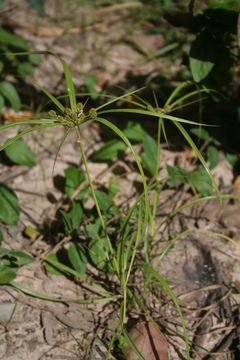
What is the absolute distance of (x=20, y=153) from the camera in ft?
6.20

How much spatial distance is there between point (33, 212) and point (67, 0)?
1800mm

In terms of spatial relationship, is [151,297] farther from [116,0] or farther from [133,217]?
[116,0]

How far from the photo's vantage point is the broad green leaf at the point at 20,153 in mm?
1878

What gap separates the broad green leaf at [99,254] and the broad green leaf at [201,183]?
45cm

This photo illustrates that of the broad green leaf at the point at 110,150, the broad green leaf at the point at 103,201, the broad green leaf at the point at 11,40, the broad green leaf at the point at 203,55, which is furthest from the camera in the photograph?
the broad green leaf at the point at 11,40

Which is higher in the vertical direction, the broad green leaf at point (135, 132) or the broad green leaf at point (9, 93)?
the broad green leaf at point (9, 93)

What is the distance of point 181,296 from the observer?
1.53m

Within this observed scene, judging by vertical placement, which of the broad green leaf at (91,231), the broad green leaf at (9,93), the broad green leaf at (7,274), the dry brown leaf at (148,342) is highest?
the broad green leaf at (9,93)

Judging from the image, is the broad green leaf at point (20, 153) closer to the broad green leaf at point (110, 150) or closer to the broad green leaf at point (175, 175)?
the broad green leaf at point (110, 150)

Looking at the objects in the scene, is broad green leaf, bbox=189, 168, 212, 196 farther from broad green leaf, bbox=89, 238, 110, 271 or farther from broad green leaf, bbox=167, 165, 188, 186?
broad green leaf, bbox=89, 238, 110, 271

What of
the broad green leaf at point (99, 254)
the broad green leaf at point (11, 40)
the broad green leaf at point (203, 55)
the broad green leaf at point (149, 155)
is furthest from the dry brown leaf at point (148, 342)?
the broad green leaf at point (11, 40)

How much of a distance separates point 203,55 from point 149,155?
A: 0.44 m

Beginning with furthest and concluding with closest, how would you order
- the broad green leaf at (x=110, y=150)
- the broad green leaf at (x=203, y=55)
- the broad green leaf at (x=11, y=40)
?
1. the broad green leaf at (x=11, y=40)
2. the broad green leaf at (x=110, y=150)
3. the broad green leaf at (x=203, y=55)

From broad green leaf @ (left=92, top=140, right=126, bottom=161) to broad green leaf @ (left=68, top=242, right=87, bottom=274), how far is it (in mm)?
520
